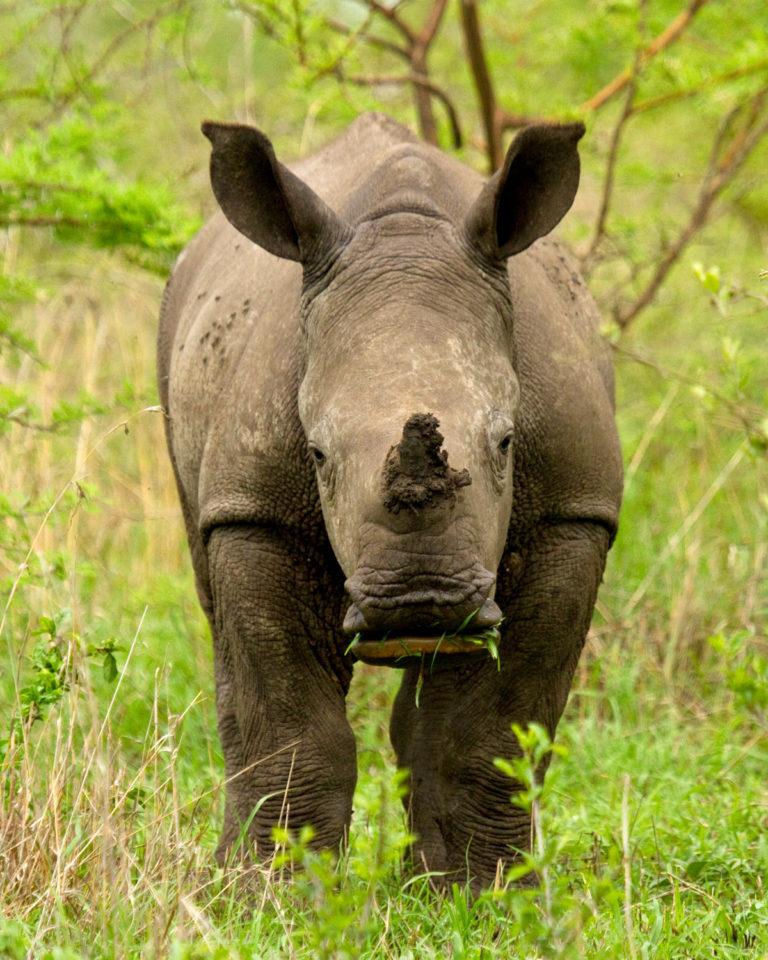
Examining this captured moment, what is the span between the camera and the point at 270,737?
4980 mm

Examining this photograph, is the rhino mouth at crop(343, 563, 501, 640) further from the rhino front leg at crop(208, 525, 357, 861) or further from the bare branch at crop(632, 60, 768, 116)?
the bare branch at crop(632, 60, 768, 116)

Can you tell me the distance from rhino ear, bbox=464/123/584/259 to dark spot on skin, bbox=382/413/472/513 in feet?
3.46

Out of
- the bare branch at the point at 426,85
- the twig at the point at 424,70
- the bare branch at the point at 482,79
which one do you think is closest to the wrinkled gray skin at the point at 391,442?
the bare branch at the point at 482,79

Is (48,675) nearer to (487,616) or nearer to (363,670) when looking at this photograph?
(487,616)

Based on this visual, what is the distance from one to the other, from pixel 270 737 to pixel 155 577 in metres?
3.89

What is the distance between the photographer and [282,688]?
4891 mm

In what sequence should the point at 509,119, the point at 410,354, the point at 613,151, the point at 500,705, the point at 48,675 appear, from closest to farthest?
the point at 410,354 < the point at 48,675 < the point at 500,705 < the point at 613,151 < the point at 509,119

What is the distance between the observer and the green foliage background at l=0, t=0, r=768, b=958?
4.17 metres

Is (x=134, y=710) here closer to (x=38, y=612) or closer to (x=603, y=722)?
(x=38, y=612)

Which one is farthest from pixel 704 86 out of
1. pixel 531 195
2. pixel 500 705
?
pixel 500 705

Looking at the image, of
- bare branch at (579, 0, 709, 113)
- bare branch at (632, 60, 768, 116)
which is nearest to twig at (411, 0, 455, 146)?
bare branch at (579, 0, 709, 113)

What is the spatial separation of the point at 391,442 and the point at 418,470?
16cm

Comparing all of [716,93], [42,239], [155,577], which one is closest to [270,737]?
→ [155,577]

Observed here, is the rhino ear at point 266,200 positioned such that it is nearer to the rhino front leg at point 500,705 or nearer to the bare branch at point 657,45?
the rhino front leg at point 500,705
